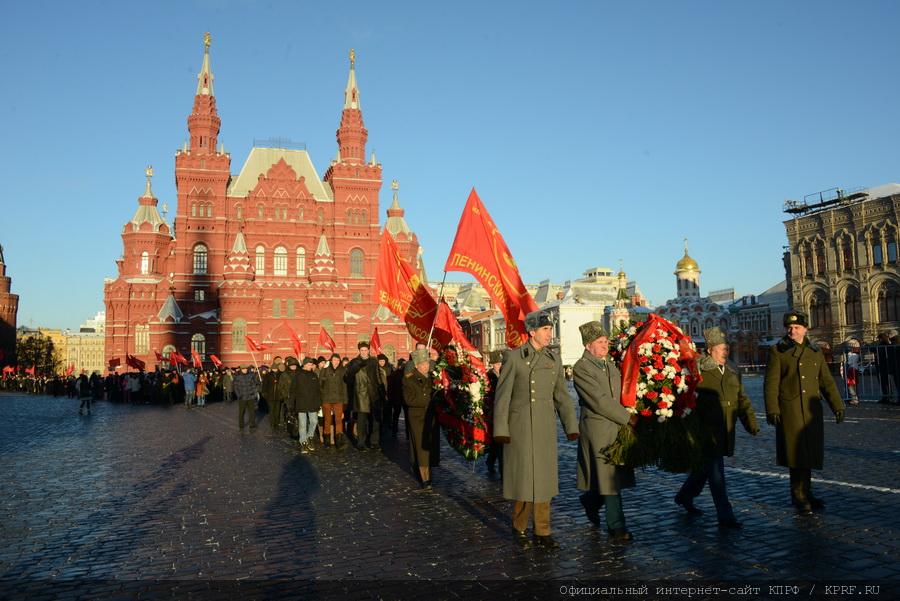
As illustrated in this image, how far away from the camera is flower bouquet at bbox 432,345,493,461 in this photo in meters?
9.05

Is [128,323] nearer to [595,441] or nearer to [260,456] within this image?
[260,456]

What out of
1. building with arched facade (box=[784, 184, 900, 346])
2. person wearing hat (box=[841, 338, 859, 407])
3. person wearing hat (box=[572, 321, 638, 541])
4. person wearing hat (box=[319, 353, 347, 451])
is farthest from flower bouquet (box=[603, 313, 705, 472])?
building with arched facade (box=[784, 184, 900, 346])

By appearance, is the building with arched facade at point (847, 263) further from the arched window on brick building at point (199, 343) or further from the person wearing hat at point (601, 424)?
the person wearing hat at point (601, 424)

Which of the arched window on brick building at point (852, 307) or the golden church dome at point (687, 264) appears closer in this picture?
the arched window on brick building at point (852, 307)

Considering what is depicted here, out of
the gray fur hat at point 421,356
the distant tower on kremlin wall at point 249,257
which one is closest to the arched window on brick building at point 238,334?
the distant tower on kremlin wall at point 249,257

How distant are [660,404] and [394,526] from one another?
284cm

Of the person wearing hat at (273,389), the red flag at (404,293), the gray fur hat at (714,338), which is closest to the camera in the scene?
the gray fur hat at (714,338)

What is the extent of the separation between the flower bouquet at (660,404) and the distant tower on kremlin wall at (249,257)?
52.4 meters

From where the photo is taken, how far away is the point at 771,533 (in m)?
6.08

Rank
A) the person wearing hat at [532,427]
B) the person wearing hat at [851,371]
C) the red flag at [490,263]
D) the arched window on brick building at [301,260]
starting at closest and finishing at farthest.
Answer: the person wearing hat at [532,427] < the red flag at [490,263] < the person wearing hat at [851,371] < the arched window on brick building at [301,260]

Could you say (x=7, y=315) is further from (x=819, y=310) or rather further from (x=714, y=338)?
(x=714, y=338)

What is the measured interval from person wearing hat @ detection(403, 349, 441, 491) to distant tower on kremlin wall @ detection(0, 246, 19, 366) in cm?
9988

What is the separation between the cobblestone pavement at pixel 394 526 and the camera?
530cm

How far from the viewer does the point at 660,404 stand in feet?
20.9
